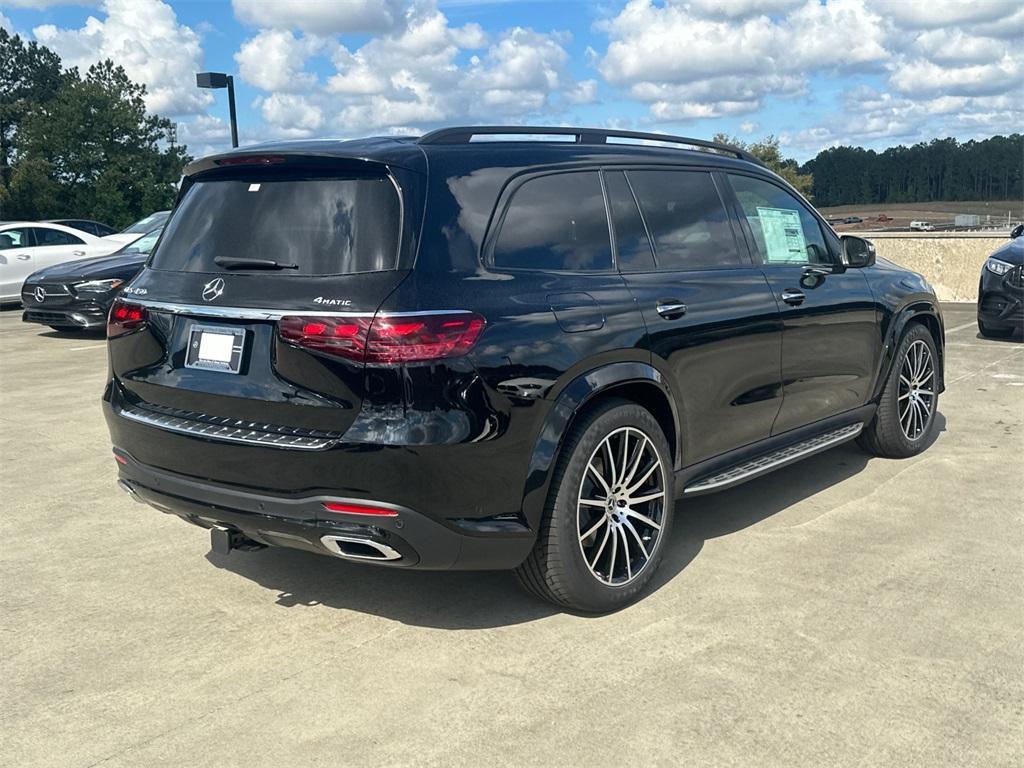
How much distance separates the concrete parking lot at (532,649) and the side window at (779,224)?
132cm

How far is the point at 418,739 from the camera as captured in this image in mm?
3084

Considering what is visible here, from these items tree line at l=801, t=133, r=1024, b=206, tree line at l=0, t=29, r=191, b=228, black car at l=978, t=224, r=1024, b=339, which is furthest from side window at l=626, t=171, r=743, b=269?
tree line at l=801, t=133, r=1024, b=206

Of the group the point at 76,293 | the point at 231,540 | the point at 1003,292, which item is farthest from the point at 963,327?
the point at 231,540

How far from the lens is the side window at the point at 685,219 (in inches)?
177

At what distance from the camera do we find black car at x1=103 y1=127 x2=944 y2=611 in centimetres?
341

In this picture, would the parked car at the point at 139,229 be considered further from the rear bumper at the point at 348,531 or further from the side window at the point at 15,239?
the rear bumper at the point at 348,531

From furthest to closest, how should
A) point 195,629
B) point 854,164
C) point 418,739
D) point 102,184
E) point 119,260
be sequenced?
point 854,164, point 102,184, point 119,260, point 195,629, point 418,739

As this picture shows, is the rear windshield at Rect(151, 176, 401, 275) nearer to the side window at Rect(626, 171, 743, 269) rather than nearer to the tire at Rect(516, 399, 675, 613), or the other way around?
the tire at Rect(516, 399, 675, 613)

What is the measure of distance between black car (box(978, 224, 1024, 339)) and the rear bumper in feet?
30.4

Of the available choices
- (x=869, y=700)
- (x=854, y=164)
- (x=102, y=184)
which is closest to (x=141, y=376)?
(x=869, y=700)

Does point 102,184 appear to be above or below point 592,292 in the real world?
above

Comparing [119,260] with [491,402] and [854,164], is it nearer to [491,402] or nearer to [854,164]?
[491,402]

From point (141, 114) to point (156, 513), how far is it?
184 feet

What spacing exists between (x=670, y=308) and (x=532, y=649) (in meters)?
1.53
